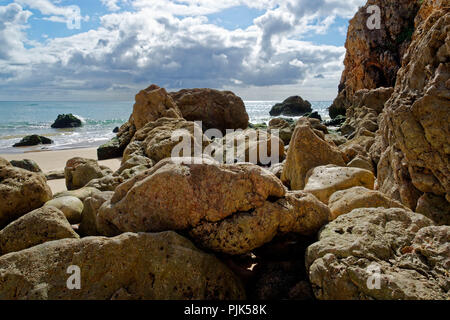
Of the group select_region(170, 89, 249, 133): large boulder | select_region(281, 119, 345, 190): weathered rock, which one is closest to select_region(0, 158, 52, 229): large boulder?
select_region(281, 119, 345, 190): weathered rock

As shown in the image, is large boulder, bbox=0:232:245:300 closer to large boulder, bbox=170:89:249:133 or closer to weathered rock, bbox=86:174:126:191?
weathered rock, bbox=86:174:126:191

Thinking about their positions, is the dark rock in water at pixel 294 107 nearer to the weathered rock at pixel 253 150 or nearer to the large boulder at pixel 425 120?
the weathered rock at pixel 253 150

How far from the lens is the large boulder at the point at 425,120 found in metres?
3.64

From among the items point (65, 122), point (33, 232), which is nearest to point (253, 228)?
point (33, 232)

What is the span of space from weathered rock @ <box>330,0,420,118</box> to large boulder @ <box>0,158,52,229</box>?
3295 cm

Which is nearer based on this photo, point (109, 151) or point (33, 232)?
point (33, 232)

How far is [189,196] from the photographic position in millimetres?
3055

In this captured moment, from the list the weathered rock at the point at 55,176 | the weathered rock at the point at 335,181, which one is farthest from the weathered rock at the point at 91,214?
the weathered rock at the point at 55,176

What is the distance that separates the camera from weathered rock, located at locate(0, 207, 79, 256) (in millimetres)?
3285

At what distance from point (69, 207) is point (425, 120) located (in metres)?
5.13

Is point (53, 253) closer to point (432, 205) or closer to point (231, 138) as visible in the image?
point (432, 205)

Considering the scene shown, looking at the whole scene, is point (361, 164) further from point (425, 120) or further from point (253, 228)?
point (253, 228)

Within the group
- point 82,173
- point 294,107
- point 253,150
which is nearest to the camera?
point 82,173

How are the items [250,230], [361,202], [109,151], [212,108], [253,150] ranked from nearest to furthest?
[250,230] < [361,202] < [253,150] < [109,151] < [212,108]
